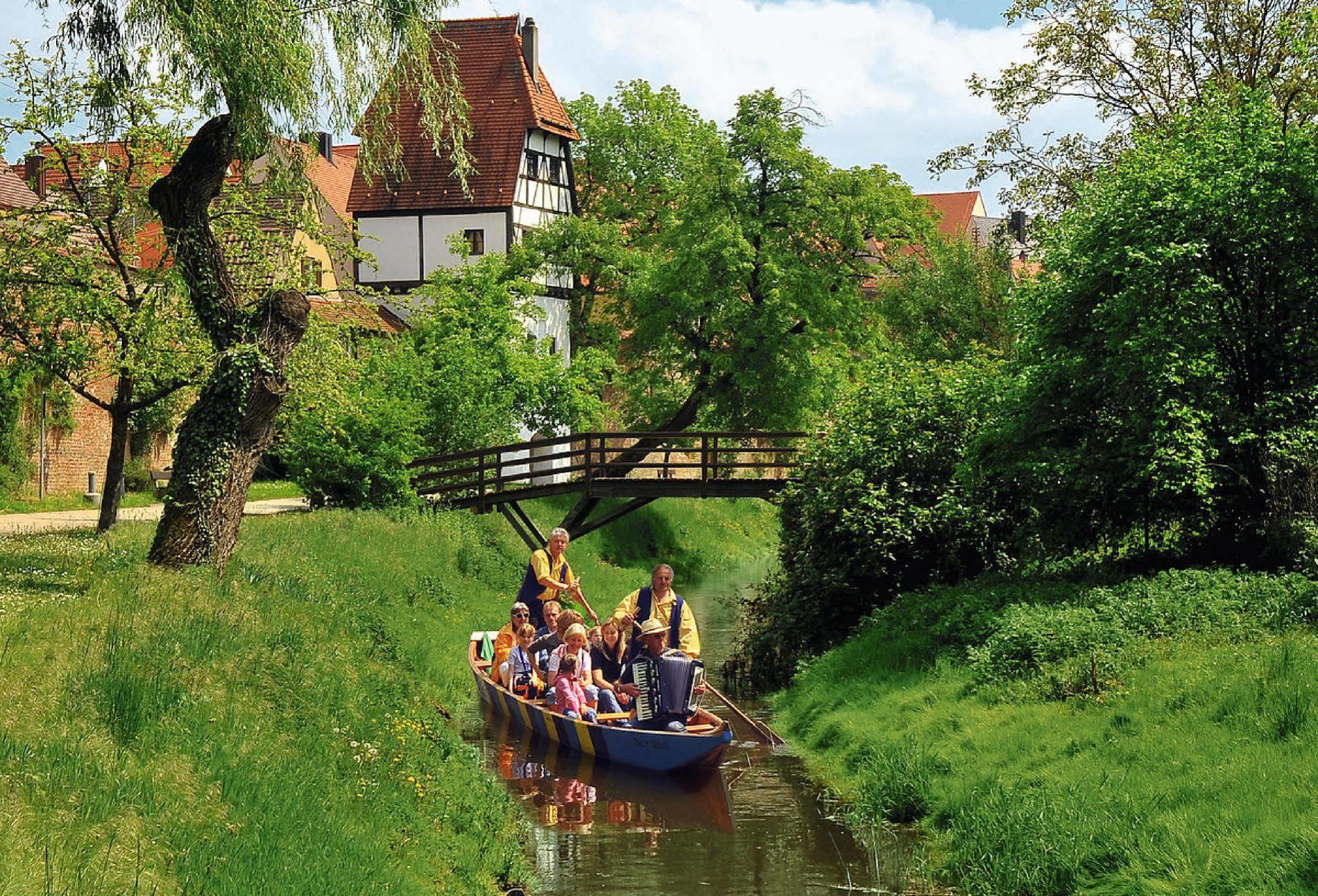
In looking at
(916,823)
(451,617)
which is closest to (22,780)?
(916,823)

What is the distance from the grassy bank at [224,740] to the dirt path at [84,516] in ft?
20.5

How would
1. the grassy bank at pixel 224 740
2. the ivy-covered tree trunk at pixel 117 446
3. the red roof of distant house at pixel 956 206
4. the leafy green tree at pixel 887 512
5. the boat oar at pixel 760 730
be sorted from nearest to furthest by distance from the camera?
the grassy bank at pixel 224 740, the boat oar at pixel 760 730, the leafy green tree at pixel 887 512, the ivy-covered tree trunk at pixel 117 446, the red roof of distant house at pixel 956 206

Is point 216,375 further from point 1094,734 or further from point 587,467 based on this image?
point 587,467

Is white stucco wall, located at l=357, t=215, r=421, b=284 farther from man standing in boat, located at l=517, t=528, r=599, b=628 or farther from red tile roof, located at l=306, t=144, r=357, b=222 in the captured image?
man standing in boat, located at l=517, t=528, r=599, b=628

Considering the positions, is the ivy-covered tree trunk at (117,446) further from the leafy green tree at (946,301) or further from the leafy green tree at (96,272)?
the leafy green tree at (946,301)

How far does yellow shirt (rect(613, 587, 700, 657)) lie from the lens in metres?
17.6

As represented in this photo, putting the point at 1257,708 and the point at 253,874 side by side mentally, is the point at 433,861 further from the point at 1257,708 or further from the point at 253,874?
the point at 1257,708

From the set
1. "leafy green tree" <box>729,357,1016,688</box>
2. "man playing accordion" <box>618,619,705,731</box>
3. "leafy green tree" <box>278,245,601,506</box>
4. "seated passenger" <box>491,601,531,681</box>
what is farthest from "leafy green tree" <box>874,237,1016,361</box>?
"man playing accordion" <box>618,619,705,731</box>

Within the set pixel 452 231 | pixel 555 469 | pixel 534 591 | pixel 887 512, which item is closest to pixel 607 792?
pixel 534 591

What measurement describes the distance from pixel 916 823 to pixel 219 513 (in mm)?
7973

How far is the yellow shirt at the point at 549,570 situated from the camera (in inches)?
813

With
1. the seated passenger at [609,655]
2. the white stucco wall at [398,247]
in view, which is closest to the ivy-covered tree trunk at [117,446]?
the seated passenger at [609,655]

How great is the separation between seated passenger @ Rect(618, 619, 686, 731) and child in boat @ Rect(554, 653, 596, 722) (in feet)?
1.91

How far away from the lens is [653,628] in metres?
17.0
